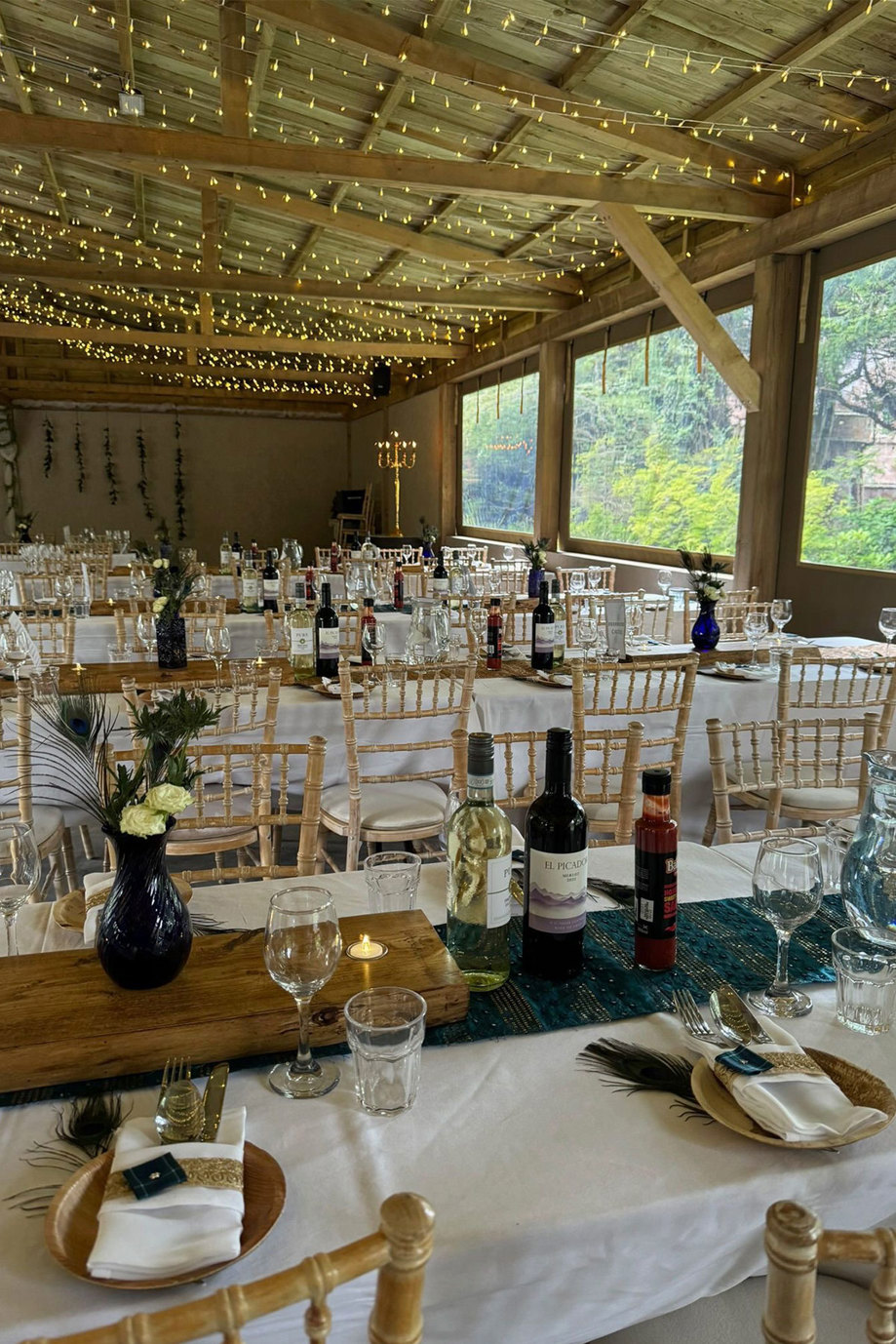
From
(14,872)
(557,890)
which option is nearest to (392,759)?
Answer: (14,872)

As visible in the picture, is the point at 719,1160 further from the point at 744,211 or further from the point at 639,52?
the point at 744,211

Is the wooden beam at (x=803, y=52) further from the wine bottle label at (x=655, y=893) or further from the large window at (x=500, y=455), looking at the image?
the large window at (x=500, y=455)

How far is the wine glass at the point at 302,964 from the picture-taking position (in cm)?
107

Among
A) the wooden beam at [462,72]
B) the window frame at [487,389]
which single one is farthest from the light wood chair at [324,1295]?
the window frame at [487,389]

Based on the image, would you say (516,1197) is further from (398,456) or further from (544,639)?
(398,456)

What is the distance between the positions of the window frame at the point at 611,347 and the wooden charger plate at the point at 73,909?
680cm

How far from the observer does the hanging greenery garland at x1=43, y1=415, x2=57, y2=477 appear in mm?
16562

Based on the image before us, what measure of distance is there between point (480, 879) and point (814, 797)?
230cm

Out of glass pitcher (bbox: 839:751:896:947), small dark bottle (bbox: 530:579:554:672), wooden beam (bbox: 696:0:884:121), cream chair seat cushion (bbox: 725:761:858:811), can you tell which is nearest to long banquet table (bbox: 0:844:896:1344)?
glass pitcher (bbox: 839:751:896:947)

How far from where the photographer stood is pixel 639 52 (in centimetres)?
529

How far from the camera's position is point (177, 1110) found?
0.98m

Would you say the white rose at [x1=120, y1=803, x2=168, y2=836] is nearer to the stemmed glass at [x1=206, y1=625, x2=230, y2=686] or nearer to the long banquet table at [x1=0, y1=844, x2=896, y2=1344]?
the long banquet table at [x1=0, y1=844, x2=896, y2=1344]

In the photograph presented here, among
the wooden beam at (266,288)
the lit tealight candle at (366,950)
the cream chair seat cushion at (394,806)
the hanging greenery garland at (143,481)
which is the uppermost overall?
the wooden beam at (266,288)

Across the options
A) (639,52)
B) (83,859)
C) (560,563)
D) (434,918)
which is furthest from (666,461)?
(434,918)
